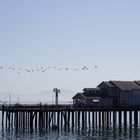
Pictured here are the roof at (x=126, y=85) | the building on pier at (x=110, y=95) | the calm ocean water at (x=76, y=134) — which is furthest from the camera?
the roof at (x=126, y=85)

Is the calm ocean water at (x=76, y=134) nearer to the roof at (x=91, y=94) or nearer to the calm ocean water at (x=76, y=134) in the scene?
the calm ocean water at (x=76, y=134)

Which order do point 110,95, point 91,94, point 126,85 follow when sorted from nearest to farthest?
point 91,94
point 110,95
point 126,85

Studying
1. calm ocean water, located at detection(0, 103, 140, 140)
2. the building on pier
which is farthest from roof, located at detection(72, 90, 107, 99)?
calm ocean water, located at detection(0, 103, 140, 140)

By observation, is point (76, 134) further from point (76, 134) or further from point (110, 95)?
point (110, 95)

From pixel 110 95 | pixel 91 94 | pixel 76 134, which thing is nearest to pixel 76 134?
pixel 76 134

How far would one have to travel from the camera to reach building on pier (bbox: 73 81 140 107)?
98250 mm

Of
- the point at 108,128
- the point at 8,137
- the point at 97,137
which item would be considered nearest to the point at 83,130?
the point at 108,128

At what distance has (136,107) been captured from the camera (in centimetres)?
9462

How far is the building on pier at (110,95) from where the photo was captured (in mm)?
98250

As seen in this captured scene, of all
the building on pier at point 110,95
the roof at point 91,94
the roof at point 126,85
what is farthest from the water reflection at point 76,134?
the roof at point 126,85

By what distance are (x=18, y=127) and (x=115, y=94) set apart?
2369cm

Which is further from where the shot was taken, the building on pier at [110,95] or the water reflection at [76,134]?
the building on pier at [110,95]

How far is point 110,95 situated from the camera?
327 ft

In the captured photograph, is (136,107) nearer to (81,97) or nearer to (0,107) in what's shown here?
(81,97)
